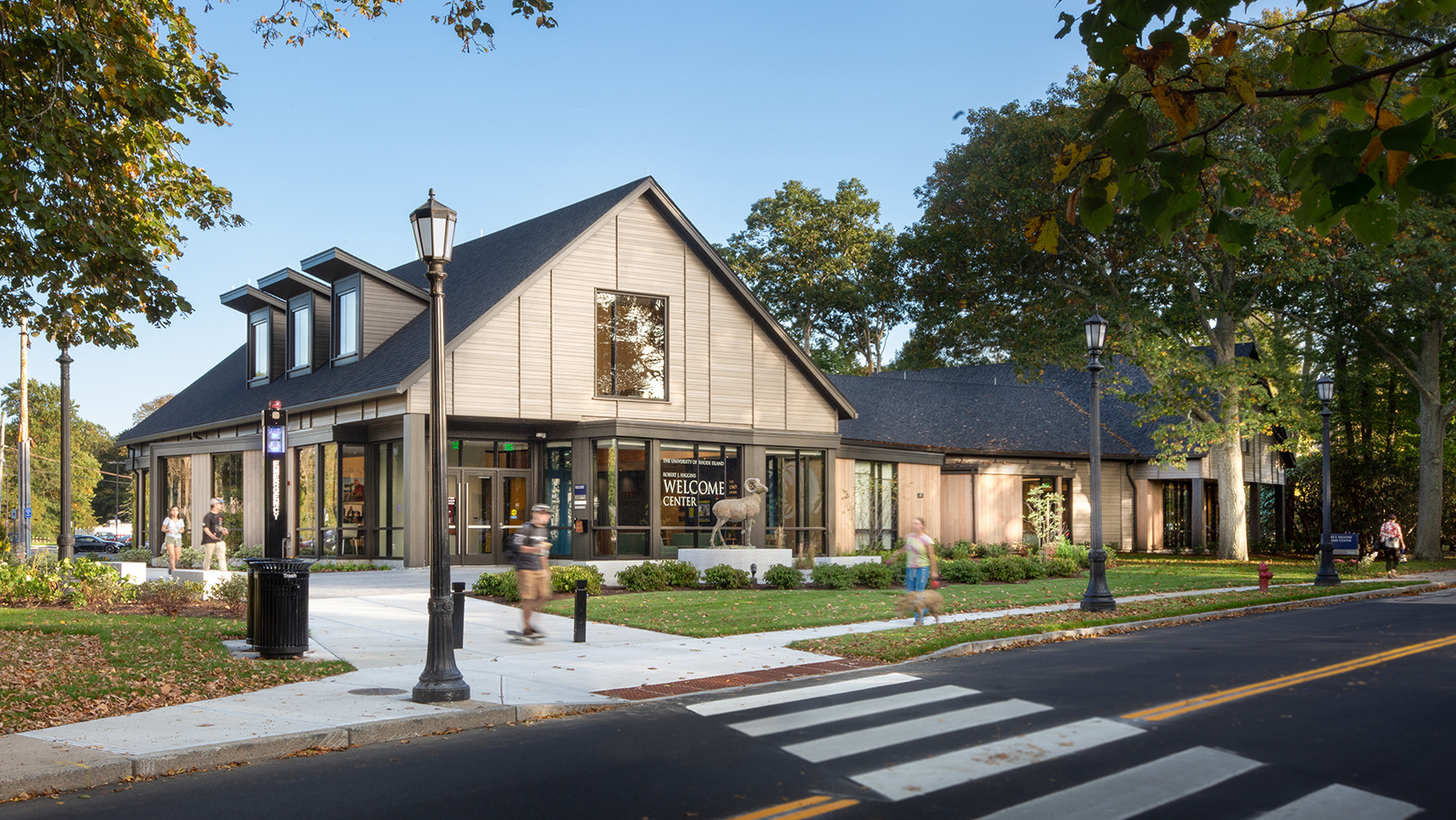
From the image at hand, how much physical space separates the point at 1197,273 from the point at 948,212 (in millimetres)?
8070

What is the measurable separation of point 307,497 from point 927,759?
24111 millimetres

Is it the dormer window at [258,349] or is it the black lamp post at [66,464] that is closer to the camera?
the black lamp post at [66,464]

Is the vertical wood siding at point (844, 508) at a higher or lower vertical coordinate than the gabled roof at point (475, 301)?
lower

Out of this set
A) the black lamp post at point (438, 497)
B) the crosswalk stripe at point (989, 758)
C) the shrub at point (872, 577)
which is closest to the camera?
the crosswalk stripe at point (989, 758)

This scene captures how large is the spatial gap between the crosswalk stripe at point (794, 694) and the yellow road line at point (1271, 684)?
279 centimetres

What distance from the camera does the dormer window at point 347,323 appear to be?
28.9 m

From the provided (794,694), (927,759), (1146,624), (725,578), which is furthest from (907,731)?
(725,578)

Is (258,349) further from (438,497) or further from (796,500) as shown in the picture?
(438,497)

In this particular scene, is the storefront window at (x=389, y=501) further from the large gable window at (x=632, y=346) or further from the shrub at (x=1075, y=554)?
the shrub at (x=1075, y=554)

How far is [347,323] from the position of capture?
2950 centimetres

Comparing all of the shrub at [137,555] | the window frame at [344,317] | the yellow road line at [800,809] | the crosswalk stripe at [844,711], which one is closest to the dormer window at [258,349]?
the window frame at [344,317]

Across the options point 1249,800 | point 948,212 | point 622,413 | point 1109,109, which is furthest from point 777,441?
point 1109,109

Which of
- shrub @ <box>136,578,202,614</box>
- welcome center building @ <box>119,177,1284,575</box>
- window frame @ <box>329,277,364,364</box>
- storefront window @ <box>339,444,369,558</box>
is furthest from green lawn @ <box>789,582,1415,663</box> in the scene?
window frame @ <box>329,277,364,364</box>

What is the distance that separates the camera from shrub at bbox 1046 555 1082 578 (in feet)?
91.7
